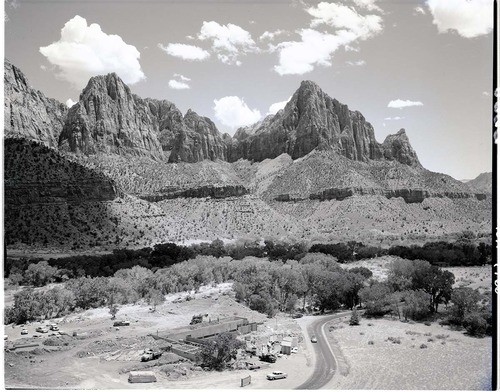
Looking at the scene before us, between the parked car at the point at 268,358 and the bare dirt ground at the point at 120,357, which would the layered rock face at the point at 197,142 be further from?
the parked car at the point at 268,358

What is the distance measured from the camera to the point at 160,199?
82812 mm

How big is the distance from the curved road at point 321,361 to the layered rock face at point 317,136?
9319 centimetres

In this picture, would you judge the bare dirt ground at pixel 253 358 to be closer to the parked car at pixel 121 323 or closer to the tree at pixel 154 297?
the parked car at pixel 121 323

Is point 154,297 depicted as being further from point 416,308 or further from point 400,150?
point 400,150

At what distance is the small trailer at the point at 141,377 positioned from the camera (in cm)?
1961

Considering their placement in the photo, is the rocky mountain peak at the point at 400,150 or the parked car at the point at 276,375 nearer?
the parked car at the point at 276,375

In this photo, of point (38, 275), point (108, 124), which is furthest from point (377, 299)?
point (108, 124)

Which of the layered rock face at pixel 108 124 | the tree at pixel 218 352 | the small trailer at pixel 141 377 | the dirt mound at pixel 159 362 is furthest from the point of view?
the layered rock face at pixel 108 124

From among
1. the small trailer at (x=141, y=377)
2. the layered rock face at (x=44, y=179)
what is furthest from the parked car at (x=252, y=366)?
the layered rock face at (x=44, y=179)

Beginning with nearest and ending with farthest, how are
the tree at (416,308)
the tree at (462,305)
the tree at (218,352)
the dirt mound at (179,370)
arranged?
the dirt mound at (179,370) → the tree at (218,352) → the tree at (462,305) → the tree at (416,308)

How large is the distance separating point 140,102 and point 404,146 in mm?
65359

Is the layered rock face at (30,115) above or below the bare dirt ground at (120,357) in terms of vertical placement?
above

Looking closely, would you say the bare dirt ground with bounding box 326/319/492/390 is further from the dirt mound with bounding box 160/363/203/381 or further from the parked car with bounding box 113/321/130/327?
the parked car with bounding box 113/321/130/327

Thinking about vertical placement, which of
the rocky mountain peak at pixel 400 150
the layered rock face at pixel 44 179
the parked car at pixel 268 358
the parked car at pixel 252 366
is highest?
the rocky mountain peak at pixel 400 150
